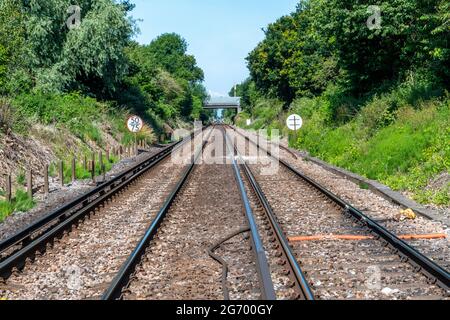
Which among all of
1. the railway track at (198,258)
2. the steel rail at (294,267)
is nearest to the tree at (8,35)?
the railway track at (198,258)

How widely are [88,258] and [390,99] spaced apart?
15.5 metres

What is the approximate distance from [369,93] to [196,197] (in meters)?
13.8

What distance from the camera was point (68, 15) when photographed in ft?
93.7

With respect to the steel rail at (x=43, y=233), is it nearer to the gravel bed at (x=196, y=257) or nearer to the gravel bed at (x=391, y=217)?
the gravel bed at (x=196, y=257)

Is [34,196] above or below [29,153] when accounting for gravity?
below

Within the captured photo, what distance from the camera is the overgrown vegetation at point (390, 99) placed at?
46.7ft

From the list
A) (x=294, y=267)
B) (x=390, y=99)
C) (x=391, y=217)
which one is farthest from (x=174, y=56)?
(x=294, y=267)

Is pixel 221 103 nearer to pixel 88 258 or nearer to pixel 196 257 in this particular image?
pixel 88 258

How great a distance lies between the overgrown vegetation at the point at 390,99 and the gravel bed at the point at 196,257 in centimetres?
466

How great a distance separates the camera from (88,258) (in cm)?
779

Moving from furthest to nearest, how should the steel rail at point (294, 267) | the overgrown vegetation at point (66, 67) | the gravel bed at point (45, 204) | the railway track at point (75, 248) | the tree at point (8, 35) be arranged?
the overgrown vegetation at point (66, 67) < the tree at point (8, 35) < the gravel bed at point (45, 204) < the railway track at point (75, 248) < the steel rail at point (294, 267)

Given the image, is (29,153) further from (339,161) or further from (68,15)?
(68,15)

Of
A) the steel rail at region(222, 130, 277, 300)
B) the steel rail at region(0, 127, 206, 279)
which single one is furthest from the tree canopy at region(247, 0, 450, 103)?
the steel rail at region(0, 127, 206, 279)
